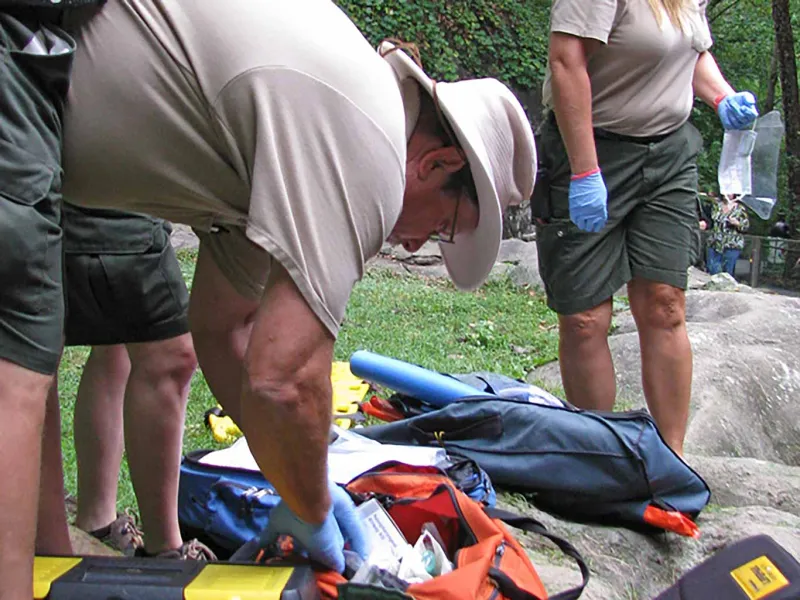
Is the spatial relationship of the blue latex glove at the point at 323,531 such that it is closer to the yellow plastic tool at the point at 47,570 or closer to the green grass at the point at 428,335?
the yellow plastic tool at the point at 47,570

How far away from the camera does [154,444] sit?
2240 millimetres

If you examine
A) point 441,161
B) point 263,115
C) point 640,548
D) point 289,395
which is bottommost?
point 640,548

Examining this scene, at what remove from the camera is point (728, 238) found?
14.8 m

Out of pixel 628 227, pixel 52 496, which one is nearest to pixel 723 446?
pixel 628 227

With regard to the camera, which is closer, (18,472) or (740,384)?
(18,472)

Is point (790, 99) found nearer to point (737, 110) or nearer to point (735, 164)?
point (735, 164)

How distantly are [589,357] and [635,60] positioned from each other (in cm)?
105

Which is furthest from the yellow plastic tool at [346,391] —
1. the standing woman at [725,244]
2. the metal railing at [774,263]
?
the metal railing at [774,263]

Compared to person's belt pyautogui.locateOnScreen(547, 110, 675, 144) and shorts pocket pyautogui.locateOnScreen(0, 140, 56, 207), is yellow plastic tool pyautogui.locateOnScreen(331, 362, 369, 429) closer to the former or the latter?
person's belt pyautogui.locateOnScreen(547, 110, 675, 144)

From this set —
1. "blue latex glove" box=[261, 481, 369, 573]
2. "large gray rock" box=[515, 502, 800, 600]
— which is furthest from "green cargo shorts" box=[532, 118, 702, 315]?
"blue latex glove" box=[261, 481, 369, 573]

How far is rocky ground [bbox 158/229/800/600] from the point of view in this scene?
2.60 meters

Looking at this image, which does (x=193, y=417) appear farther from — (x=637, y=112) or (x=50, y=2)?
(x=50, y=2)

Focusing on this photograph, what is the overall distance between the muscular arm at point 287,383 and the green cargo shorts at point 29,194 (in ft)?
1.01

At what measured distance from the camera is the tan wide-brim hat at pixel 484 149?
1848 millimetres
